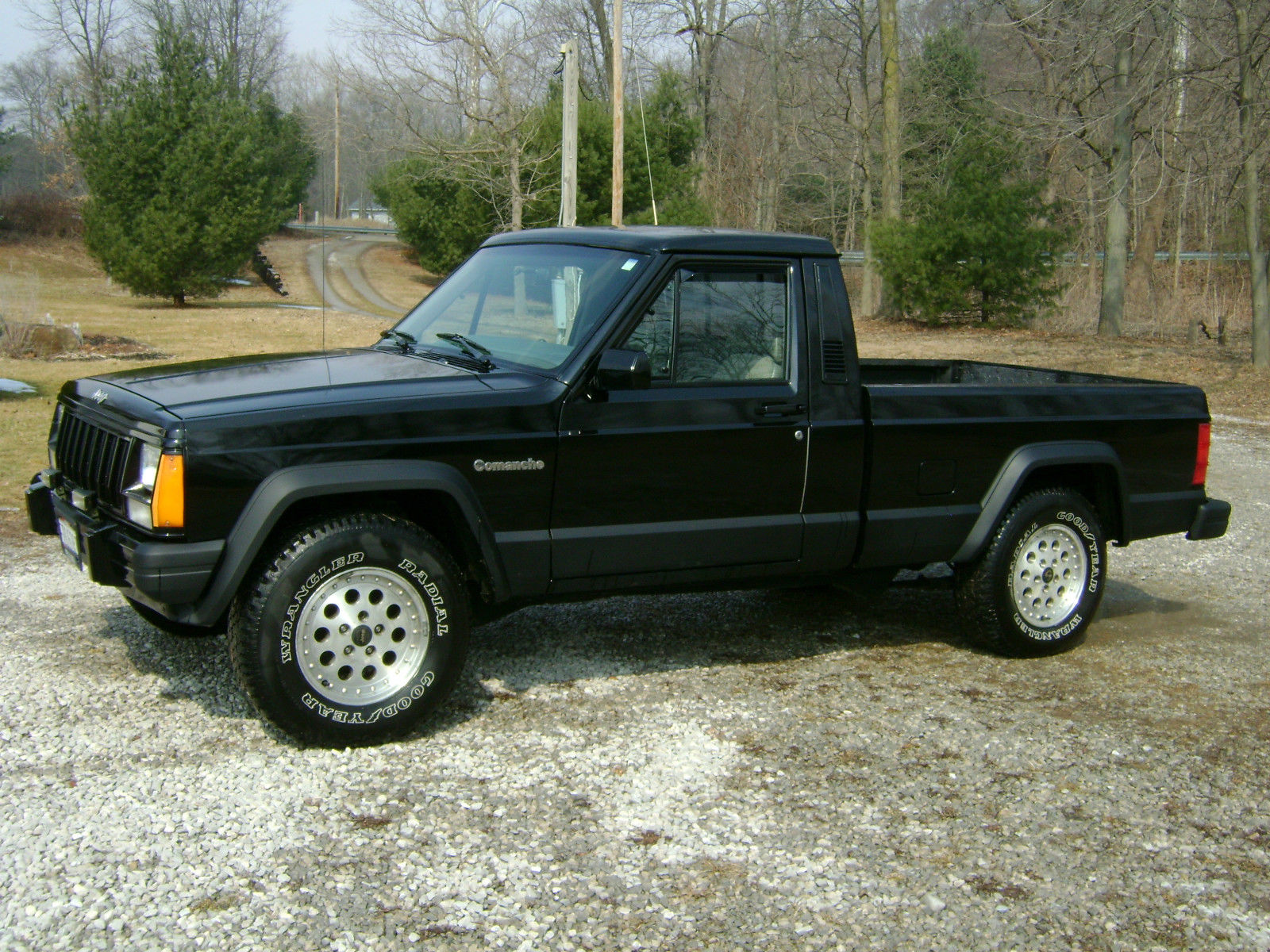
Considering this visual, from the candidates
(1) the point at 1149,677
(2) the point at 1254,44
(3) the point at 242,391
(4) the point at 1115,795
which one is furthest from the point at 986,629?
(2) the point at 1254,44

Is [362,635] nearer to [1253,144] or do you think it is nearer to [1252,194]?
[1253,144]

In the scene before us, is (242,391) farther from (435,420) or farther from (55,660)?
(55,660)

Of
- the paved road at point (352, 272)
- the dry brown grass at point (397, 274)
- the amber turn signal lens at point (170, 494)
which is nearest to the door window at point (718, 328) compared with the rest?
the amber turn signal lens at point (170, 494)

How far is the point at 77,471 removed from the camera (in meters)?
4.73

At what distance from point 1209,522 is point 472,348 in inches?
151

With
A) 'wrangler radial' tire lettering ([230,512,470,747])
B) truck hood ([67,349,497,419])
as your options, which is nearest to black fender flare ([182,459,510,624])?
'wrangler radial' tire lettering ([230,512,470,747])

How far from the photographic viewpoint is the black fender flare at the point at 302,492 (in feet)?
13.6

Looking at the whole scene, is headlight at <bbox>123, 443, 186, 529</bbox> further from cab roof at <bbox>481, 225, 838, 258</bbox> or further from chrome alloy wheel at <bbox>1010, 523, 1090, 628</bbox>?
chrome alloy wheel at <bbox>1010, 523, 1090, 628</bbox>

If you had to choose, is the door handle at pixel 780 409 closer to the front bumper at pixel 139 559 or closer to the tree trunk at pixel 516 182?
the front bumper at pixel 139 559

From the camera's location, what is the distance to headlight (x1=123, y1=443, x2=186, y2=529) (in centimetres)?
406

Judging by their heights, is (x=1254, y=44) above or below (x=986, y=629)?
above

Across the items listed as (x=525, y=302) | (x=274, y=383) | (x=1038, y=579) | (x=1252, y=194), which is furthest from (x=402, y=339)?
(x=1252, y=194)

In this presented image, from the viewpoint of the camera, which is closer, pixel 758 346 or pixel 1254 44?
pixel 758 346

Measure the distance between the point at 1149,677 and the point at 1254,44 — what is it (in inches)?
672
